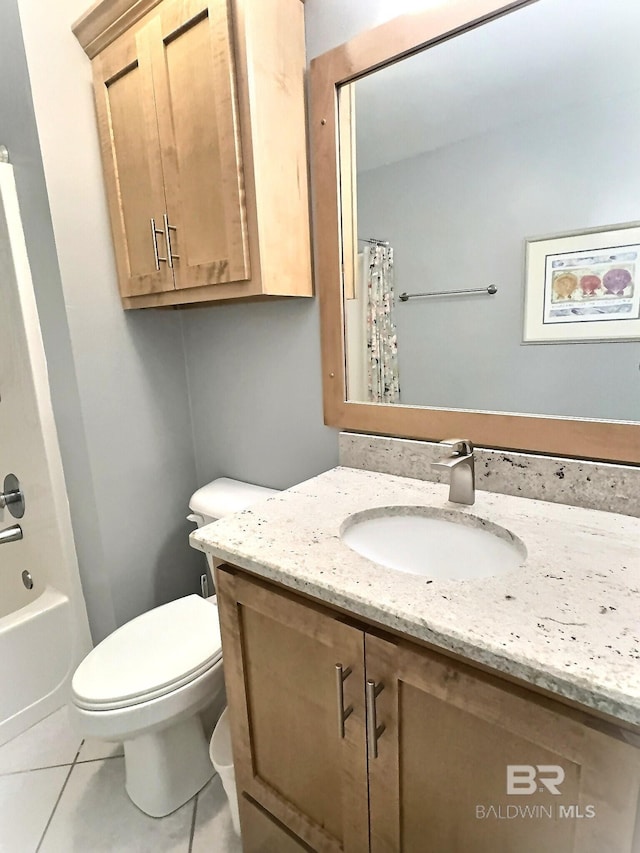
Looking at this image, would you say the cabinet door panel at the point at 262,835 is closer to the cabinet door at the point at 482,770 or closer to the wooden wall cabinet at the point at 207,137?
the cabinet door at the point at 482,770

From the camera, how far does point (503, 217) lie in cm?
108

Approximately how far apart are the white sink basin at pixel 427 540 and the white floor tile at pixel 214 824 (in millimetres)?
927

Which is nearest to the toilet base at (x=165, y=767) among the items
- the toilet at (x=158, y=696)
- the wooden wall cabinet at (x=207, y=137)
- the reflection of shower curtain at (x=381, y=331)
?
the toilet at (x=158, y=696)

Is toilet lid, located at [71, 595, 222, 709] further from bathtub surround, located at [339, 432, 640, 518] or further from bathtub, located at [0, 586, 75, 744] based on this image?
bathtub surround, located at [339, 432, 640, 518]

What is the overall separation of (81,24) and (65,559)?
1706 millimetres

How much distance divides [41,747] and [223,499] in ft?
3.41

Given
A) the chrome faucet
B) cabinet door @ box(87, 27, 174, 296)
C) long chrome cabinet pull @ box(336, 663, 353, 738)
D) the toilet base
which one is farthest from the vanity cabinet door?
the toilet base

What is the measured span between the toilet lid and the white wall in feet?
1.22

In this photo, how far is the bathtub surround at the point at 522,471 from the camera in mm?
988

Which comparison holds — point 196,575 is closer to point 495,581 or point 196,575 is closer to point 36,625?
point 36,625

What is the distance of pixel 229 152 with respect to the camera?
1114 mm

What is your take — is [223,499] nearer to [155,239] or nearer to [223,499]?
[223,499]

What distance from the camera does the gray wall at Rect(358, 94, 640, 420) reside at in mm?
958

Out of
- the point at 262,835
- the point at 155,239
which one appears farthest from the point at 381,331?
the point at 262,835
